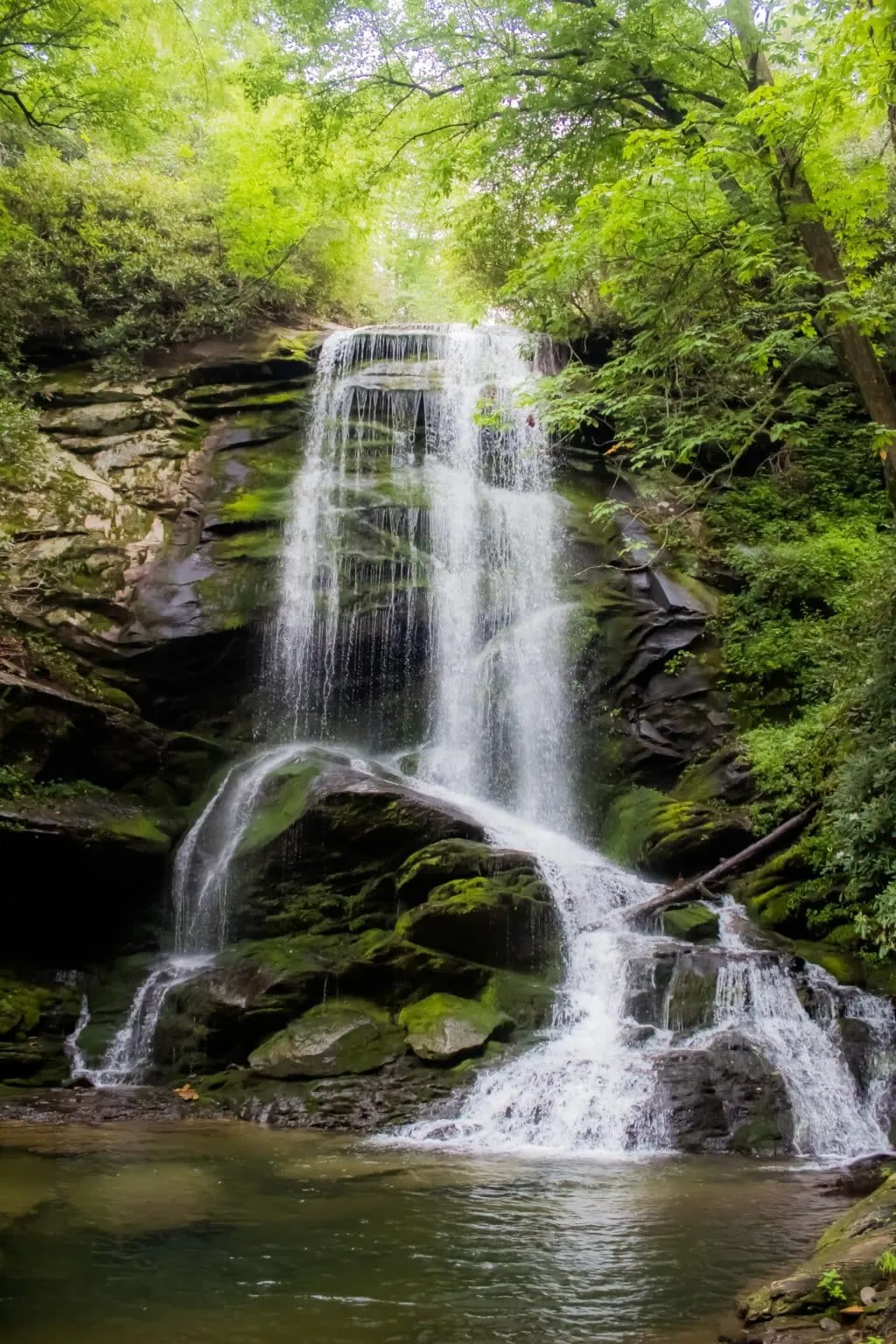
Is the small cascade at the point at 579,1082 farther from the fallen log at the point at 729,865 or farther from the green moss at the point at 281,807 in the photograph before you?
the green moss at the point at 281,807

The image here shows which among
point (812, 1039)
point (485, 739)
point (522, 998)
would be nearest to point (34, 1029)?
point (522, 998)

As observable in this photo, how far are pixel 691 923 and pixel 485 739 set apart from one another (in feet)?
16.3

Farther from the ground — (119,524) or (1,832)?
(119,524)

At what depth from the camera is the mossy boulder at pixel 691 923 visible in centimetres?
1010

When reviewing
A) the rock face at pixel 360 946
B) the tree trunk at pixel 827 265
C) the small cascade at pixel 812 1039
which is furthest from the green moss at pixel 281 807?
the tree trunk at pixel 827 265

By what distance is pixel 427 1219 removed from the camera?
16.6ft

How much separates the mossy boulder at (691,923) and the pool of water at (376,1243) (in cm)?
339

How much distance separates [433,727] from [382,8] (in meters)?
9.38

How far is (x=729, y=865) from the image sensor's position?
11.1 m

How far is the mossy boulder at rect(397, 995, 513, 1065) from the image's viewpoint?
28.4ft

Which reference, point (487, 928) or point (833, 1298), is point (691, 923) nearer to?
point (487, 928)

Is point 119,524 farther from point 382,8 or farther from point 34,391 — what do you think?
point 382,8

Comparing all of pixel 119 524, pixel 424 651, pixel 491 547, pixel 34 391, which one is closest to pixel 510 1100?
pixel 424 651

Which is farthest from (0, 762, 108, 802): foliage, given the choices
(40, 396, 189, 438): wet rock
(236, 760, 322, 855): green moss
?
(40, 396, 189, 438): wet rock
